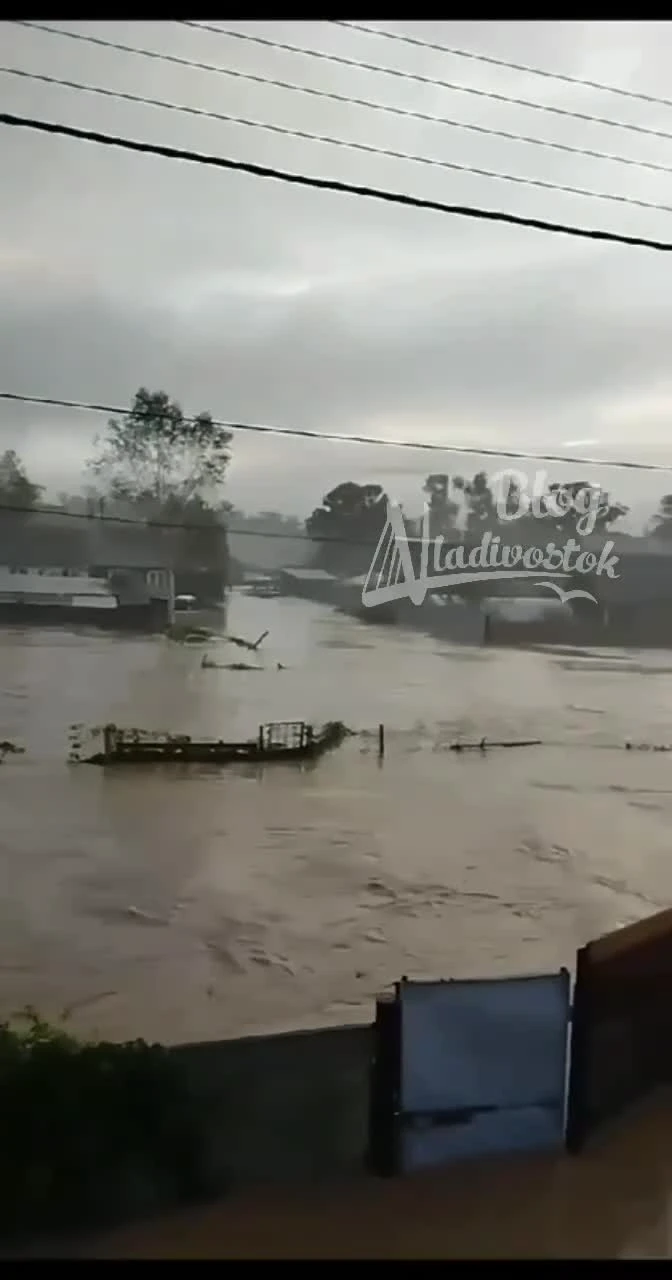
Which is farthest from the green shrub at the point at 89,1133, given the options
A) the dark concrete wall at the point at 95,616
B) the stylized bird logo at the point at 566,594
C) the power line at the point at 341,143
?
the power line at the point at 341,143

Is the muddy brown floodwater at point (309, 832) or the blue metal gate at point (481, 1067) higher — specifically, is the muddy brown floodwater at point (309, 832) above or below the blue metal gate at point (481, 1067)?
above

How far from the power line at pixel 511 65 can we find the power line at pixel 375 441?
0.80 meters

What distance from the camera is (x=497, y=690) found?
8.73 feet

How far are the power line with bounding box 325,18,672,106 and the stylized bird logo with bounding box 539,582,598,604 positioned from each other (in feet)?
3.63

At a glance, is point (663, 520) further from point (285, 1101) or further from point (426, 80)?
point (285, 1101)

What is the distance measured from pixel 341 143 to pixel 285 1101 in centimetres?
196

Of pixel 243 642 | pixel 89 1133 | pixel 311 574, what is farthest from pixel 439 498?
pixel 89 1133

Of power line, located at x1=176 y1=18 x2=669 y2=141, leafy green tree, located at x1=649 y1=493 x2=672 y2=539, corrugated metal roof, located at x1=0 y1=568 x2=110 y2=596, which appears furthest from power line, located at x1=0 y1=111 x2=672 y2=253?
corrugated metal roof, located at x1=0 y1=568 x2=110 y2=596

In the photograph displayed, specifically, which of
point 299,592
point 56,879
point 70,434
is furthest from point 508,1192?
point 70,434

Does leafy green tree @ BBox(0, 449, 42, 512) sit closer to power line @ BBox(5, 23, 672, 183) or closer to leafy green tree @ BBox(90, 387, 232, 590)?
leafy green tree @ BBox(90, 387, 232, 590)

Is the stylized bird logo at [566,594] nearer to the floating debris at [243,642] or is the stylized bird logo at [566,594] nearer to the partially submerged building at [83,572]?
the floating debris at [243,642]

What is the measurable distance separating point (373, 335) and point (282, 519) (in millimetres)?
459

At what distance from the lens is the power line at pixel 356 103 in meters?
2.19

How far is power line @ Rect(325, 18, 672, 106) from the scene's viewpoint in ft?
7.41
